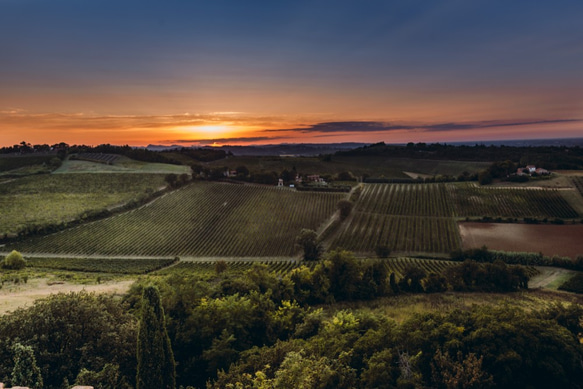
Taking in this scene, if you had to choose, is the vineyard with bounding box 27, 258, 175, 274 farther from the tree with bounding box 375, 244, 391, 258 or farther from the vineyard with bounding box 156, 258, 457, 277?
the tree with bounding box 375, 244, 391, 258

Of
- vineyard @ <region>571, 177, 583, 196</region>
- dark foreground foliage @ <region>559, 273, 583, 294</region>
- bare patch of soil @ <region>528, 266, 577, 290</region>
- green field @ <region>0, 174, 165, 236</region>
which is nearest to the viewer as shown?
dark foreground foliage @ <region>559, 273, 583, 294</region>

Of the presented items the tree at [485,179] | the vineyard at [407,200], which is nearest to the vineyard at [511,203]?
the vineyard at [407,200]

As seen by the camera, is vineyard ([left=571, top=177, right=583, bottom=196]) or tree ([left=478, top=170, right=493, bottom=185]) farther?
tree ([left=478, top=170, right=493, bottom=185])

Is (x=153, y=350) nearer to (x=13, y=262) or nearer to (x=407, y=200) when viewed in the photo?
(x=13, y=262)

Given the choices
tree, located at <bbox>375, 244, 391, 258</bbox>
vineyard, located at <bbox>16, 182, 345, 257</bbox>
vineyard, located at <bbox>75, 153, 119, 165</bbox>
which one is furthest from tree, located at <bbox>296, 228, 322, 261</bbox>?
vineyard, located at <bbox>75, 153, 119, 165</bbox>

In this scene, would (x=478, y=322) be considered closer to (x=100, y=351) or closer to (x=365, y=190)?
(x=100, y=351)
